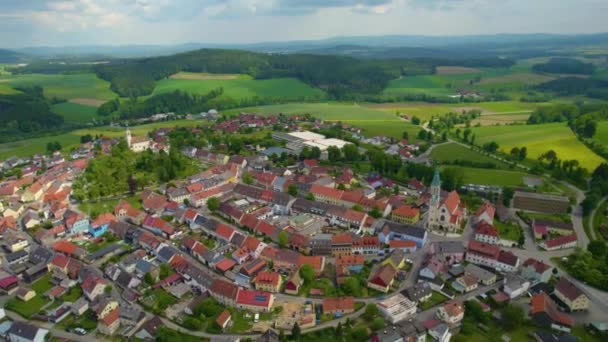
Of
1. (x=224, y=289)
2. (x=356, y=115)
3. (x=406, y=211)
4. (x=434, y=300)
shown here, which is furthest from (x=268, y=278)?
(x=356, y=115)

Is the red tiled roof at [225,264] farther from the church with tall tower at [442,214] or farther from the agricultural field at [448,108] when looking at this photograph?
the agricultural field at [448,108]

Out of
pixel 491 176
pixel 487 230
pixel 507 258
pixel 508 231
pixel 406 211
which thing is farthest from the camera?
pixel 491 176

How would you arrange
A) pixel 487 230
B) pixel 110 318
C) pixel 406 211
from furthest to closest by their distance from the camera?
pixel 406 211 → pixel 487 230 → pixel 110 318

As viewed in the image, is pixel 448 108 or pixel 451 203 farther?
pixel 448 108

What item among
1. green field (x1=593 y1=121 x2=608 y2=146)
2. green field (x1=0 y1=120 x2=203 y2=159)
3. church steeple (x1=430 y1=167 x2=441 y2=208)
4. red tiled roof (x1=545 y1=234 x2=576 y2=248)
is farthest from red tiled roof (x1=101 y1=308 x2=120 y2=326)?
green field (x1=593 y1=121 x2=608 y2=146)

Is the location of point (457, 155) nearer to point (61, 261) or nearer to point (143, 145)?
point (143, 145)

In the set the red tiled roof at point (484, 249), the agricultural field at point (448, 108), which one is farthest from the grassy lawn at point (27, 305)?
the agricultural field at point (448, 108)
